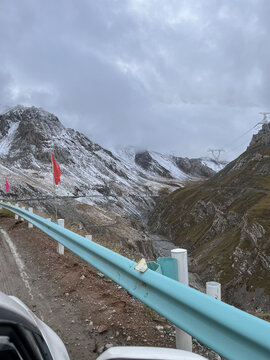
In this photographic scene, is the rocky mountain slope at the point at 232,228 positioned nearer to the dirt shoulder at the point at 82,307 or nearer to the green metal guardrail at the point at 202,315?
the dirt shoulder at the point at 82,307

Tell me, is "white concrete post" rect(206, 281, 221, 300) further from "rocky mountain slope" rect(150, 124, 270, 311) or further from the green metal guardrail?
"rocky mountain slope" rect(150, 124, 270, 311)

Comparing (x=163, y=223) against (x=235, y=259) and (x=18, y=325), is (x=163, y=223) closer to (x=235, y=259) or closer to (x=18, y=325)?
(x=235, y=259)

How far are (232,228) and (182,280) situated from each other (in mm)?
81604


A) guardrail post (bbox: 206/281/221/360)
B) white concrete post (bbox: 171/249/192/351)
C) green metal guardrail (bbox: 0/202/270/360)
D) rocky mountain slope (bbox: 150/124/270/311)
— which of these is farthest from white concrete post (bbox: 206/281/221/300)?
rocky mountain slope (bbox: 150/124/270/311)

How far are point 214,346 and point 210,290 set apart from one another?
0.90 metres

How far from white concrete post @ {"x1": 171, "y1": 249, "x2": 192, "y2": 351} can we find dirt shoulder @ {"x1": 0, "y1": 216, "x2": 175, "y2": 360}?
2.47 feet

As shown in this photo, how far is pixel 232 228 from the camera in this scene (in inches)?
3132

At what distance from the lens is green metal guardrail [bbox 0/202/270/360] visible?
1973mm

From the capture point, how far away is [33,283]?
639cm

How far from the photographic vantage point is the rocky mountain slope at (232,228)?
175 feet

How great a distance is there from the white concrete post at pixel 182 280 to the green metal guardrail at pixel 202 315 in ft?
1.11

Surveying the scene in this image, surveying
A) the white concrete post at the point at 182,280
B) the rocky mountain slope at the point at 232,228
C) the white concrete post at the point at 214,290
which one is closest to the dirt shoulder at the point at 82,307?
the white concrete post at the point at 182,280

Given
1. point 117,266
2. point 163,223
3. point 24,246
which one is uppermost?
point 163,223

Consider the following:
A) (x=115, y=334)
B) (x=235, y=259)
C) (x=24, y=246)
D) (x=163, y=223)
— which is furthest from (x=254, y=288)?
(x=163, y=223)
